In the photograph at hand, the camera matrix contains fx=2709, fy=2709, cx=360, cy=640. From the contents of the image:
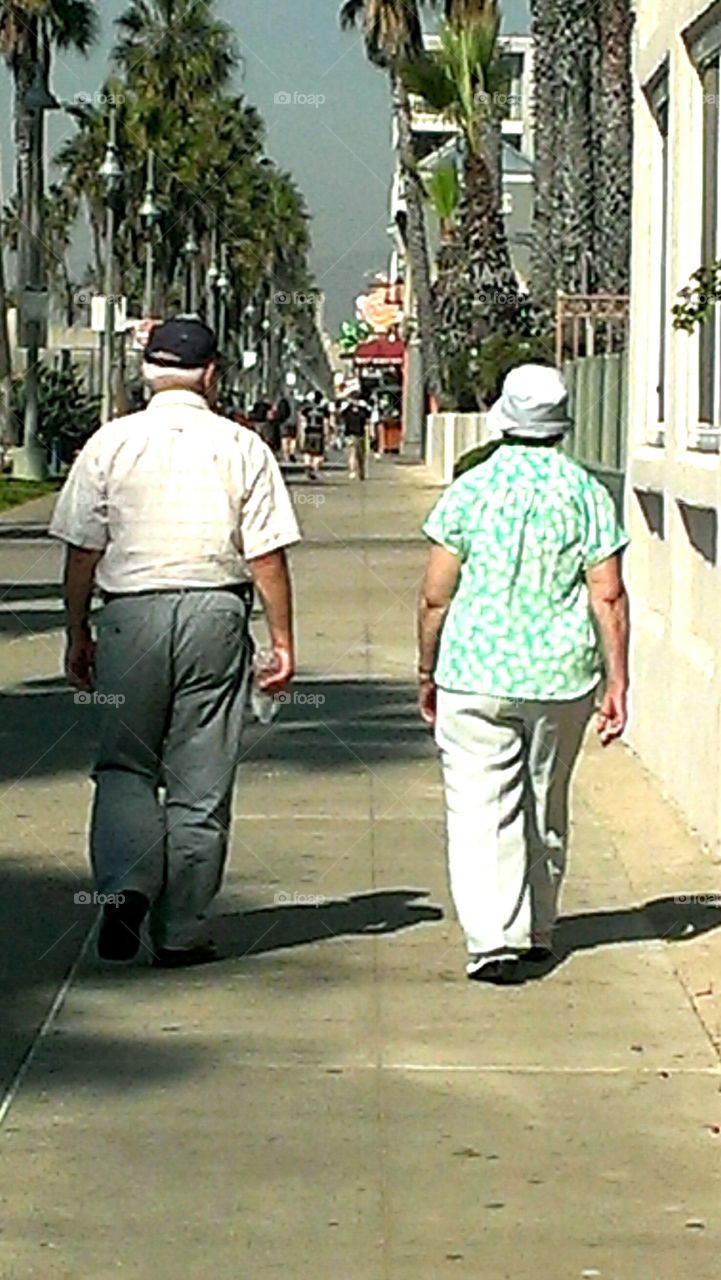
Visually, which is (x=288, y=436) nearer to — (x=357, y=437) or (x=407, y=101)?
(x=407, y=101)

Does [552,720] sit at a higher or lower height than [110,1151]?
higher

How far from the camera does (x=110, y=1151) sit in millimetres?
6355

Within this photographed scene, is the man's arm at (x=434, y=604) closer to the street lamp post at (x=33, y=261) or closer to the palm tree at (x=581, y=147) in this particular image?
the palm tree at (x=581, y=147)

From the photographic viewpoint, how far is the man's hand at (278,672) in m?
8.10

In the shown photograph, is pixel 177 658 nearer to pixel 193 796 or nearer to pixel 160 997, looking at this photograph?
pixel 193 796

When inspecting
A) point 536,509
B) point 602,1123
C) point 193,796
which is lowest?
point 602,1123

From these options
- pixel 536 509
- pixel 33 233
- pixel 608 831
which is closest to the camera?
pixel 536 509

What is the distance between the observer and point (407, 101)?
54.8 m

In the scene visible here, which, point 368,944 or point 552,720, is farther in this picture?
point 368,944

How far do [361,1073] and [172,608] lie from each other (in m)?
1.59

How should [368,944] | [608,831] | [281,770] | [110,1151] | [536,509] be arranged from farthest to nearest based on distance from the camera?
[281,770], [608,831], [368,944], [536,509], [110,1151]

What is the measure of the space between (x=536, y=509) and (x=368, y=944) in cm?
166

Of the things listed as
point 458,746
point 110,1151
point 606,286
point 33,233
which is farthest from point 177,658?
point 33,233

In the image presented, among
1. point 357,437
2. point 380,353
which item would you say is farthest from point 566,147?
point 380,353
